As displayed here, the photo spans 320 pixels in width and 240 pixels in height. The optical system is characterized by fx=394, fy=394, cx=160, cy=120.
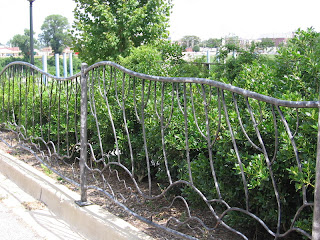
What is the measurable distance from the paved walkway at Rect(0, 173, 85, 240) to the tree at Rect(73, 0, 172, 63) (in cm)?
565

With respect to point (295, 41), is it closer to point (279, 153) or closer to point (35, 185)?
point (279, 153)

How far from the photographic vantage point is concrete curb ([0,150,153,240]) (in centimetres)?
300

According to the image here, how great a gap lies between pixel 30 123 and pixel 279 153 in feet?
14.5

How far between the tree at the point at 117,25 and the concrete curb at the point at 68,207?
513 centimetres

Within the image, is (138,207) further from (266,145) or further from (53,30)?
(53,30)

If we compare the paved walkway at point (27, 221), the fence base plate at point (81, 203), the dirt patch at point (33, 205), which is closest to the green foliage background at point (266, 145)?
the fence base plate at point (81, 203)

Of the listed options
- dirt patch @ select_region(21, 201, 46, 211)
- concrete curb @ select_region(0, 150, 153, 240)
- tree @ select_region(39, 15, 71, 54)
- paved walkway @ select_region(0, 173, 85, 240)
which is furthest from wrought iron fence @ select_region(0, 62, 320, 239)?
tree @ select_region(39, 15, 71, 54)

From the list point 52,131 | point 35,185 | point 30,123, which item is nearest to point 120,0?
point 30,123

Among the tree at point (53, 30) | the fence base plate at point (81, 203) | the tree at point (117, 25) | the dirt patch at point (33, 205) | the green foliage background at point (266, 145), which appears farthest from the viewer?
the tree at point (53, 30)

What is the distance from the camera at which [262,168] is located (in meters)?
2.31

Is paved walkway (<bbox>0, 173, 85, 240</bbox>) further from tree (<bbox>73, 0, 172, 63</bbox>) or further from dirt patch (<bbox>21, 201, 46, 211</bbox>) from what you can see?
tree (<bbox>73, 0, 172, 63</bbox>)

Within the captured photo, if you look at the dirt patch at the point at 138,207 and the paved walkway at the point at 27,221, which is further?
the paved walkway at the point at 27,221

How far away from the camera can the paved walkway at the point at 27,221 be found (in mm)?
3359

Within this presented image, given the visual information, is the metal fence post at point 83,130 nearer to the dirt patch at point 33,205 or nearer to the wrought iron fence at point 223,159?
the wrought iron fence at point 223,159
